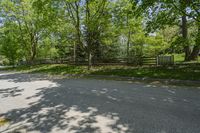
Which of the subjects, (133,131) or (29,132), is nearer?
(133,131)

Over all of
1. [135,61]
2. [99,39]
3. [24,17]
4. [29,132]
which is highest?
[24,17]

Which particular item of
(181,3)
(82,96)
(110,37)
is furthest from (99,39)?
(82,96)

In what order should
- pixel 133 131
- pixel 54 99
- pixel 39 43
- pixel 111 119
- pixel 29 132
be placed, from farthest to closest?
pixel 39 43, pixel 54 99, pixel 111 119, pixel 29 132, pixel 133 131

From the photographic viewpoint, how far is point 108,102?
6855 millimetres

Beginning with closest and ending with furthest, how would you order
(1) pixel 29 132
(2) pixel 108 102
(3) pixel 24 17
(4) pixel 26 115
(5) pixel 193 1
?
(1) pixel 29 132 → (4) pixel 26 115 → (2) pixel 108 102 → (5) pixel 193 1 → (3) pixel 24 17

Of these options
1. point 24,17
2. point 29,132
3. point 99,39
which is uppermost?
point 24,17

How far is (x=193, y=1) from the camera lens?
10.9 meters

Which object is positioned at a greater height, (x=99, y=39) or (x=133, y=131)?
(x=99, y=39)

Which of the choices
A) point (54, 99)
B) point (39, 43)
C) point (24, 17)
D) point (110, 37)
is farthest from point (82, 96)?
point (39, 43)

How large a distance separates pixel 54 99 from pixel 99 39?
1907cm

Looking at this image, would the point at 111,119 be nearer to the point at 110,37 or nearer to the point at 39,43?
the point at 110,37

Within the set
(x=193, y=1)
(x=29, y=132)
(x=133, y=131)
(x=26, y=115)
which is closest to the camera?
(x=133, y=131)

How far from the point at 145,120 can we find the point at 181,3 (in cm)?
858

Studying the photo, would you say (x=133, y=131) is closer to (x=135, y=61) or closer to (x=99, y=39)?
(x=135, y=61)
